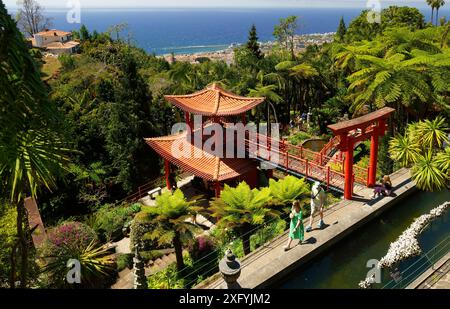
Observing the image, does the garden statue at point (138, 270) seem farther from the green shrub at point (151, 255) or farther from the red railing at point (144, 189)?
the red railing at point (144, 189)

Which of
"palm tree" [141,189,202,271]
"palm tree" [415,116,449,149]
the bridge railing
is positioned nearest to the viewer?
"palm tree" [141,189,202,271]

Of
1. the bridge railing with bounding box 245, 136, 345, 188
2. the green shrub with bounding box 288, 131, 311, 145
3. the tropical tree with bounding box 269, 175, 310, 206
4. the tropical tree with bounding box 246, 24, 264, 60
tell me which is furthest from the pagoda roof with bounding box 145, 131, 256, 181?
the tropical tree with bounding box 246, 24, 264, 60

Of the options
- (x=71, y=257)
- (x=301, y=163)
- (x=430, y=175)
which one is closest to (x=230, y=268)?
(x=71, y=257)

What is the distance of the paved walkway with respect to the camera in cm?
1025

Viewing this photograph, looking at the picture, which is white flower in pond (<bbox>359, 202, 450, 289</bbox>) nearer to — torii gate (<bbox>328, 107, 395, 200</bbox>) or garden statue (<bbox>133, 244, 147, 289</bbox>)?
torii gate (<bbox>328, 107, 395, 200</bbox>)

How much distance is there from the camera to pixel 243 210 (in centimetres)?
1185

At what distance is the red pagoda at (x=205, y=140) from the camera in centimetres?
1588

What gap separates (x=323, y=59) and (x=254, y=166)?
20.2m

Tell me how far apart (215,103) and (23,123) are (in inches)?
506

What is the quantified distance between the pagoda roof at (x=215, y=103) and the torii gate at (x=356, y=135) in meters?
4.30

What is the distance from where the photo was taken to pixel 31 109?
4.36 meters

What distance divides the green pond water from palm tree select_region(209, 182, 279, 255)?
1.86m

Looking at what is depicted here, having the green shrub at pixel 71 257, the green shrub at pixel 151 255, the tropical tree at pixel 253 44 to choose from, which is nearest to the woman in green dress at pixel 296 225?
the green shrub at pixel 71 257
